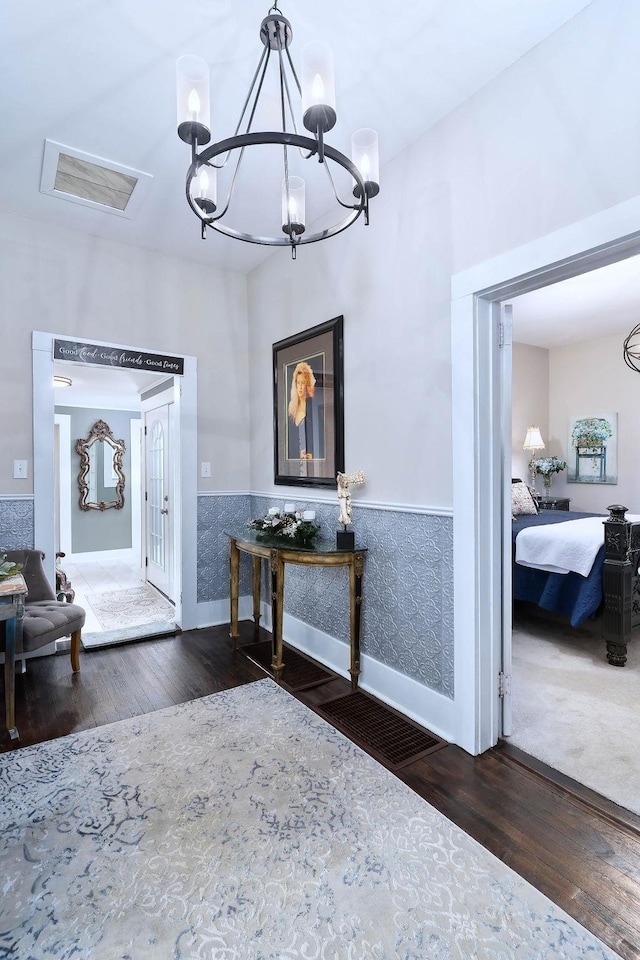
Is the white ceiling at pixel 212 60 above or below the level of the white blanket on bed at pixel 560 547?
above

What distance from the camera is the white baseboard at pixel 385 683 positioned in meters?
2.35

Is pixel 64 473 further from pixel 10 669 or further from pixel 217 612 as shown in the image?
pixel 10 669

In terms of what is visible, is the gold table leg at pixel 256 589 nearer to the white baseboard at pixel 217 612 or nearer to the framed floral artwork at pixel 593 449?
the white baseboard at pixel 217 612

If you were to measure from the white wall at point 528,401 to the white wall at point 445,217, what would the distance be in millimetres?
4013

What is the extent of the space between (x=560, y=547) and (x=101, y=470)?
6.00 metres

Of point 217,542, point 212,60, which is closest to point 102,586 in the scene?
point 217,542

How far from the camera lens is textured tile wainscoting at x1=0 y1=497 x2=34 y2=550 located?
3156 mm

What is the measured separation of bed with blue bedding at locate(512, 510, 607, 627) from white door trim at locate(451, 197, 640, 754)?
1381 mm

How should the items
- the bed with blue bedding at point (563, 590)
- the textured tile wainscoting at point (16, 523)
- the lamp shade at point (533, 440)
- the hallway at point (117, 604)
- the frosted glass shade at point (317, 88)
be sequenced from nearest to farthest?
the frosted glass shade at point (317, 88), the textured tile wainscoting at point (16, 523), the bed with blue bedding at point (563, 590), the hallway at point (117, 604), the lamp shade at point (533, 440)

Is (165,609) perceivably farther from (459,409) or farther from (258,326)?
(459,409)

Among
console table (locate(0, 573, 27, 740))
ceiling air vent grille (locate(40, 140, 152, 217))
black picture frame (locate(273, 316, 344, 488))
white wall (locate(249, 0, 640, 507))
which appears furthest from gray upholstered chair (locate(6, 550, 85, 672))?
ceiling air vent grille (locate(40, 140, 152, 217))

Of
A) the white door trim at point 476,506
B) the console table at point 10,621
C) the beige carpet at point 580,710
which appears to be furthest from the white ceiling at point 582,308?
the console table at point 10,621

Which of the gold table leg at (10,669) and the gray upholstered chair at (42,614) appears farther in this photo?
the gray upholstered chair at (42,614)

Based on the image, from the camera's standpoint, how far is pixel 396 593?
2.63 m
